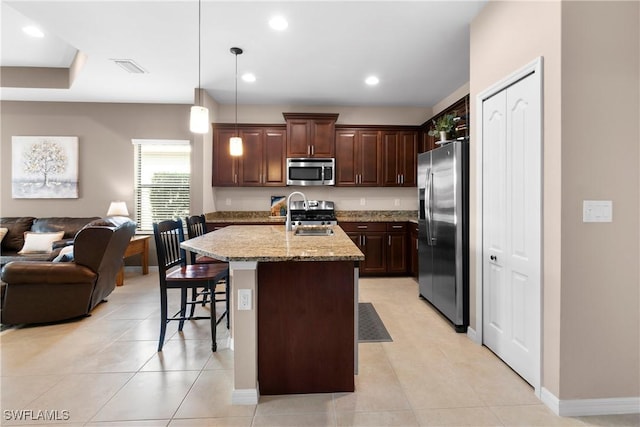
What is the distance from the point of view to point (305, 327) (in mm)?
1906

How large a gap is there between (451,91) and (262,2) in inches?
122

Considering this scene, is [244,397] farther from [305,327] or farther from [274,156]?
[274,156]

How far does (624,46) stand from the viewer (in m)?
1.71

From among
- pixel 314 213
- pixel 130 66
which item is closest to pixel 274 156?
pixel 314 213

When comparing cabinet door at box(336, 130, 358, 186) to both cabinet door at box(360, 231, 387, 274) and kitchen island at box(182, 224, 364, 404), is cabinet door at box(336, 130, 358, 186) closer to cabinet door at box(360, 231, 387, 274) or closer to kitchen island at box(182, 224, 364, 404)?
cabinet door at box(360, 231, 387, 274)

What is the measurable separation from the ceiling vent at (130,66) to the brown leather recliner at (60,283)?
1.92 metres

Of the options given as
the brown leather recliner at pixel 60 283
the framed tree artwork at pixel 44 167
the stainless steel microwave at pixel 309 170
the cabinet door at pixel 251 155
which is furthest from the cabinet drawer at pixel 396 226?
the framed tree artwork at pixel 44 167

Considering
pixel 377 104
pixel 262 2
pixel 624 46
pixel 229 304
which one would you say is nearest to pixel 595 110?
pixel 624 46

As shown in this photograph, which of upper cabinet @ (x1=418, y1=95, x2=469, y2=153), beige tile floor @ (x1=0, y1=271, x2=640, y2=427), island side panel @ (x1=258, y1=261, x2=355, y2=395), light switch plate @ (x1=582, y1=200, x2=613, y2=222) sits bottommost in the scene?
beige tile floor @ (x1=0, y1=271, x2=640, y2=427)

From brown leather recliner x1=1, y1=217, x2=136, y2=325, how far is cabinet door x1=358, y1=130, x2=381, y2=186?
3.43 m

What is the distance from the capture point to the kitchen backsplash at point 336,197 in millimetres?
5219

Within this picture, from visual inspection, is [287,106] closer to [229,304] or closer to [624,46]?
[229,304]

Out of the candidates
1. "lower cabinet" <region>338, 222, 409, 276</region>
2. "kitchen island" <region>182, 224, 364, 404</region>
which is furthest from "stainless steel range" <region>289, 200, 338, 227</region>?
"kitchen island" <region>182, 224, 364, 404</region>

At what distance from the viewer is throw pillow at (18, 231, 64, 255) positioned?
4352 mm
